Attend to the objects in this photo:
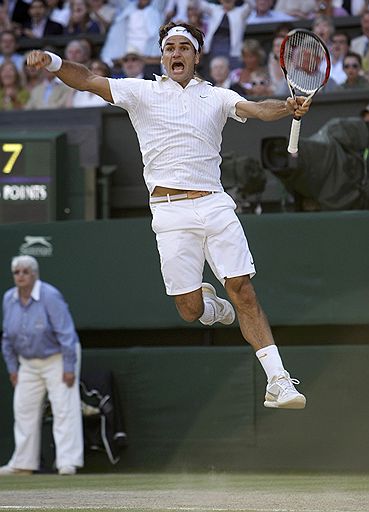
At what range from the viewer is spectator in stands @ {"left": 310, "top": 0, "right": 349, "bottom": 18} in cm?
1359

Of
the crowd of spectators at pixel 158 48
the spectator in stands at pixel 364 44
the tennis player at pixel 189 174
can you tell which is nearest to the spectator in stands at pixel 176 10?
the crowd of spectators at pixel 158 48

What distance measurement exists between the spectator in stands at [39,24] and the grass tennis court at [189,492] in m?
6.51

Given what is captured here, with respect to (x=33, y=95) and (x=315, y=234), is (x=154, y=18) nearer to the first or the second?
(x=33, y=95)

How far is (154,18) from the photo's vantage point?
1452 centimetres

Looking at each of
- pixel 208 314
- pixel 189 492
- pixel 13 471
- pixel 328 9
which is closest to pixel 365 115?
pixel 328 9

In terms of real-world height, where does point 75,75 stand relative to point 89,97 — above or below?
above

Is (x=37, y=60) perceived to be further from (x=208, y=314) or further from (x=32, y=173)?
(x=32, y=173)

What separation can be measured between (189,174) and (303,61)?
1.02 m

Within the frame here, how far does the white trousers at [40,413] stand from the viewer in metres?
11.5

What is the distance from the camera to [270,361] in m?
7.39

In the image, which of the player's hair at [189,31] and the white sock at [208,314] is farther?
the white sock at [208,314]

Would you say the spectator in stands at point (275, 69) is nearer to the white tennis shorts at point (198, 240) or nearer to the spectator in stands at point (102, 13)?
the spectator in stands at point (102, 13)

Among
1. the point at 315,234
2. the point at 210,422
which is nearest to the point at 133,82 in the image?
the point at 315,234

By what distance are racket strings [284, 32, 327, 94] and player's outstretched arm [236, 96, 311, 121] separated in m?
0.18
